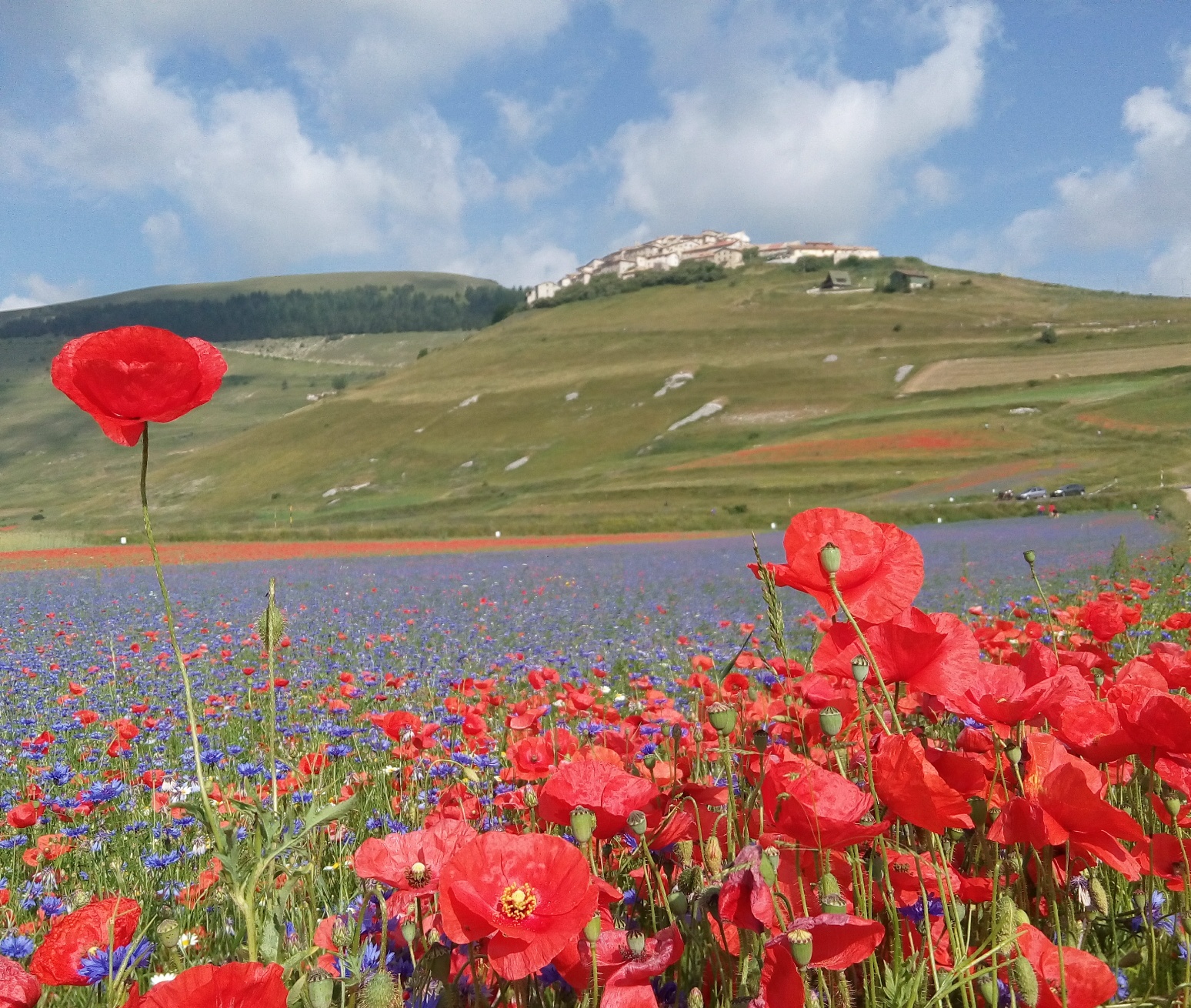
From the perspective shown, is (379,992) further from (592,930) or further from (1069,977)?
(1069,977)

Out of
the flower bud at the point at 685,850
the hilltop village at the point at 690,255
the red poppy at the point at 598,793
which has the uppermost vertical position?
the hilltop village at the point at 690,255

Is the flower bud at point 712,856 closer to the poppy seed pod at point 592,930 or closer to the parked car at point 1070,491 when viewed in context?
the poppy seed pod at point 592,930

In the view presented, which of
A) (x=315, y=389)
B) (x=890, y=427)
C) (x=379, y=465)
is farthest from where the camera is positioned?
(x=315, y=389)

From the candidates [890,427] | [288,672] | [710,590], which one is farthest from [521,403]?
[288,672]

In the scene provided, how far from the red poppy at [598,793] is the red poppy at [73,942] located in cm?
56

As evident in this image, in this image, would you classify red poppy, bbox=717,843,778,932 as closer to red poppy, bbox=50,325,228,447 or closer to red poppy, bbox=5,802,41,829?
red poppy, bbox=50,325,228,447

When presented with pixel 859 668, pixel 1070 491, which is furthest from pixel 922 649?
pixel 1070 491

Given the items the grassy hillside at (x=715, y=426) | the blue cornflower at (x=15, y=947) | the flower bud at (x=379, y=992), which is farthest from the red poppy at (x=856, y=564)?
the grassy hillside at (x=715, y=426)

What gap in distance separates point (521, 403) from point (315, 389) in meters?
88.4

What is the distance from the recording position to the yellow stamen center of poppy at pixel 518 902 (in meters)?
1.07

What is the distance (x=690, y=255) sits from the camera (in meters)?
140

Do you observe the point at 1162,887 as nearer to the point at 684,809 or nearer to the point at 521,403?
the point at 684,809

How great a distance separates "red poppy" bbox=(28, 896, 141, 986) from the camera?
1.21 m

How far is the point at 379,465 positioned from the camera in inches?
2411
